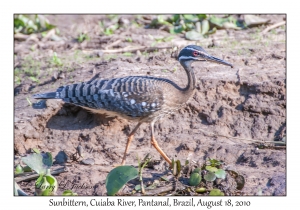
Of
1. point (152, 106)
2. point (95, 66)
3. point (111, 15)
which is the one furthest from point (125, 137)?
point (111, 15)

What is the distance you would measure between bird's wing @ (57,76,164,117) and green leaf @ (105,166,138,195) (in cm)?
168

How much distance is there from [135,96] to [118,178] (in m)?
1.89

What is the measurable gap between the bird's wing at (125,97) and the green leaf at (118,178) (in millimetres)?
1684

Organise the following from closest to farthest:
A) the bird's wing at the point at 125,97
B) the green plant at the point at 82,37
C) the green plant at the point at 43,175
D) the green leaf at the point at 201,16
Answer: the green plant at the point at 43,175 < the bird's wing at the point at 125,97 < the green leaf at the point at 201,16 < the green plant at the point at 82,37

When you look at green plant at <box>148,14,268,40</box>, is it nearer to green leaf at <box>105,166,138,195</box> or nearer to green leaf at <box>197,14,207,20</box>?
green leaf at <box>197,14,207,20</box>

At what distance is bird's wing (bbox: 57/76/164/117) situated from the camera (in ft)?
27.8

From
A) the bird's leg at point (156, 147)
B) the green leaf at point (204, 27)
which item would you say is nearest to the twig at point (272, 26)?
the green leaf at point (204, 27)

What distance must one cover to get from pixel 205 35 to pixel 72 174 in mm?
5084

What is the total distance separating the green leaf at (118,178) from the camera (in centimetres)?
693

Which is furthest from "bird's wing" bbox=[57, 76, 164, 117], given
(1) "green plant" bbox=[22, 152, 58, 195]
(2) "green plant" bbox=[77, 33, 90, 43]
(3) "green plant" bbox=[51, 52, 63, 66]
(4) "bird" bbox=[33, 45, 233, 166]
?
(2) "green plant" bbox=[77, 33, 90, 43]

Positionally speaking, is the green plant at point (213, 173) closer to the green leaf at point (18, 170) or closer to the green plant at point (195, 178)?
the green plant at point (195, 178)

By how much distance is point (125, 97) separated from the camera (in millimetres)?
8500

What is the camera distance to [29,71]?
10938mm

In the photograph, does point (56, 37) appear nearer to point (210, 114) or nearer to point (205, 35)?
point (205, 35)
